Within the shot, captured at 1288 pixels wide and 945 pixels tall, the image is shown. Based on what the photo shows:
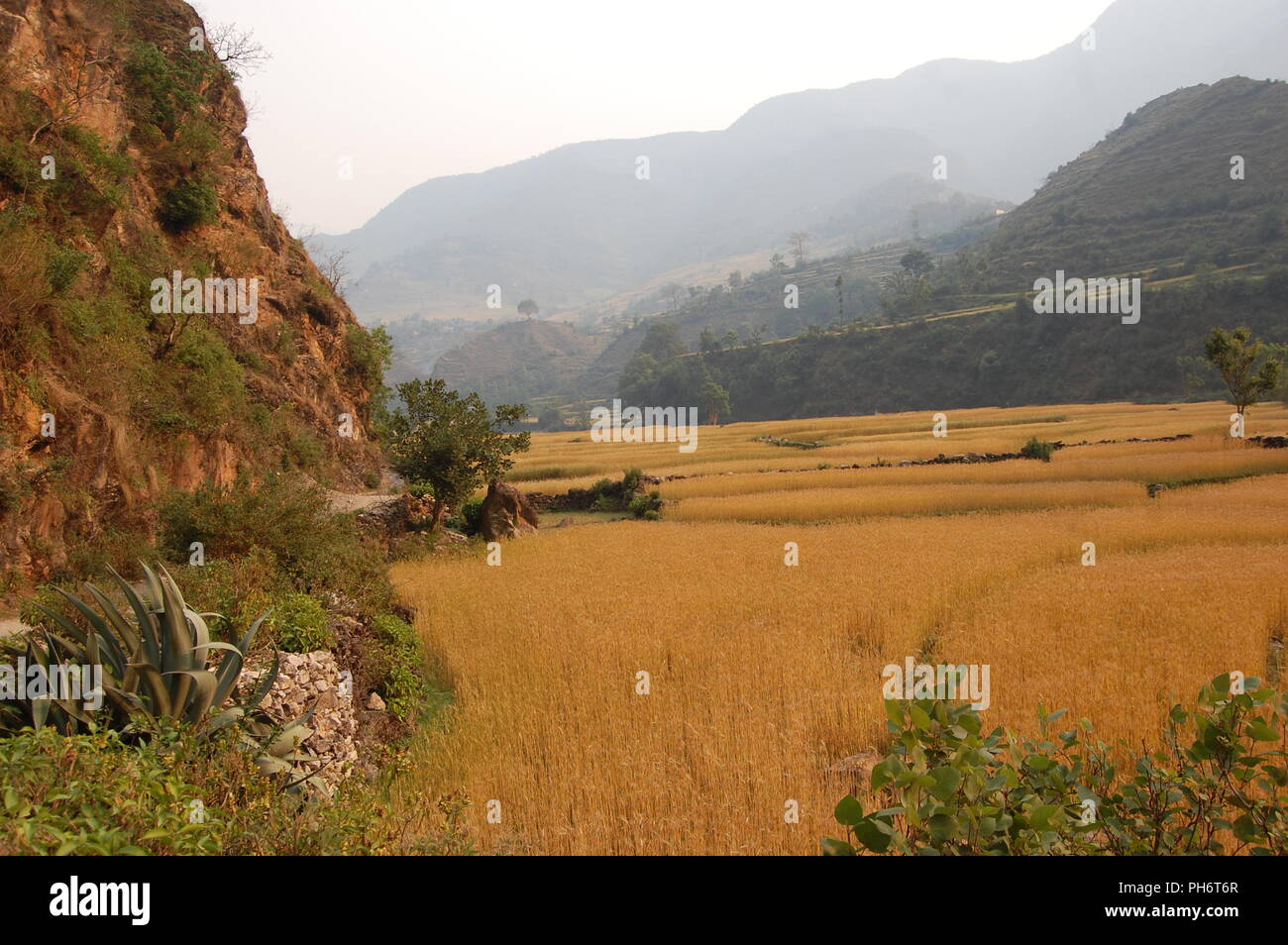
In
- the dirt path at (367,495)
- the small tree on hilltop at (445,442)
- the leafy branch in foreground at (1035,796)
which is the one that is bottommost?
the leafy branch in foreground at (1035,796)

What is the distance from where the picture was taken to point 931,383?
240 ft

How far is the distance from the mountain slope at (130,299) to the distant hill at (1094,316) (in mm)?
59755

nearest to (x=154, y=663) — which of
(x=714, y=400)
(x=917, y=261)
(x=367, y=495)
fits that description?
(x=367, y=495)

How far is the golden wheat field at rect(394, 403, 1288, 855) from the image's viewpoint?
5.36 m

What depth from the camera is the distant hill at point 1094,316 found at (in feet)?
194

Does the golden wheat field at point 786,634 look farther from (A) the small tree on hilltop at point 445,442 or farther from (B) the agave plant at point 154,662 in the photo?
(A) the small tree on hilltop at point 445,442

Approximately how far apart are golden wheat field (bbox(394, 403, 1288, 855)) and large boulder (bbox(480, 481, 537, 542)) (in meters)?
0.87

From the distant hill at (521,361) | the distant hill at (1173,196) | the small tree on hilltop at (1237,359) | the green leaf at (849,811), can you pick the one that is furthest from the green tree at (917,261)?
the green leaf at (849,811)

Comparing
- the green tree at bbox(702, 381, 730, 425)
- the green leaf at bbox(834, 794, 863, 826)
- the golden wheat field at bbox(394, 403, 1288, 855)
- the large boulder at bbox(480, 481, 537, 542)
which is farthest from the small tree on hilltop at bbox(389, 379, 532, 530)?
the green tree at bbox(702, 381, 730, 425)

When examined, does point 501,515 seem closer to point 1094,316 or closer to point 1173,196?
→ point 1094,316

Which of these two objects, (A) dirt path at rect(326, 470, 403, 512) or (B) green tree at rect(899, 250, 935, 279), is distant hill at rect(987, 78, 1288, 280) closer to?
(B) green tree at rect(899, 250, 935, 279)
